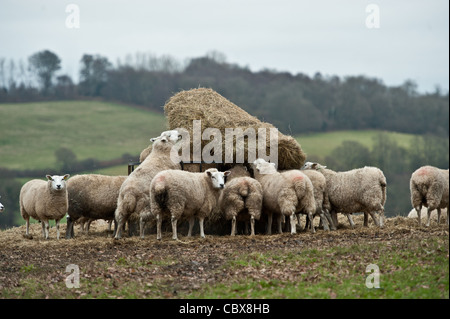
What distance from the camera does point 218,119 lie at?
757 inches

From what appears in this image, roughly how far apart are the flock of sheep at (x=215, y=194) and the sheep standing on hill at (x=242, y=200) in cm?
3

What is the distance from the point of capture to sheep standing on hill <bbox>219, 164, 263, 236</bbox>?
16641 mm

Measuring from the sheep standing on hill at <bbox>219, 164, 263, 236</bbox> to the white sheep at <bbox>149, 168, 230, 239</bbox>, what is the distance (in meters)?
0.34

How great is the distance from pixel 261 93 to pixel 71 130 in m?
18.4

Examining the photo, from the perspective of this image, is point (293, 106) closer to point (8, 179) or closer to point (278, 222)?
point (8, 179)

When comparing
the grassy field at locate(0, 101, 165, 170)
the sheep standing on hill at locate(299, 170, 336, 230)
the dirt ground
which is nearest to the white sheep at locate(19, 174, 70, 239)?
the dirt ground

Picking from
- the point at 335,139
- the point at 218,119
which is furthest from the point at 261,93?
the point at 218,119

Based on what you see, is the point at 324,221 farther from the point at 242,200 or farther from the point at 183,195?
the point at 183,195

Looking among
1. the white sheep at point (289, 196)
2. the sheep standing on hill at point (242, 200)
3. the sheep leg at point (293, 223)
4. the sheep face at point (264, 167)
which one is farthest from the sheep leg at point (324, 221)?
the sheep standing on hill at point (242, 200)

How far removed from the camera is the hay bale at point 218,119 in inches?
751

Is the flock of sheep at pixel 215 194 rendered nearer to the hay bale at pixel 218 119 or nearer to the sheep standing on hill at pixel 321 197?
the sheep standing on hill at pixel 321 197

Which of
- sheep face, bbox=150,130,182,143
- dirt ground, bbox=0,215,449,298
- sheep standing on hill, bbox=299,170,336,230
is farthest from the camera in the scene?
sheep face, bbox=150,130,182,143

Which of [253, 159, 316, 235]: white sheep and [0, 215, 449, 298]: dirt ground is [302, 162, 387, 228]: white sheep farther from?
[253, 159, 316, 235]: white sheep
